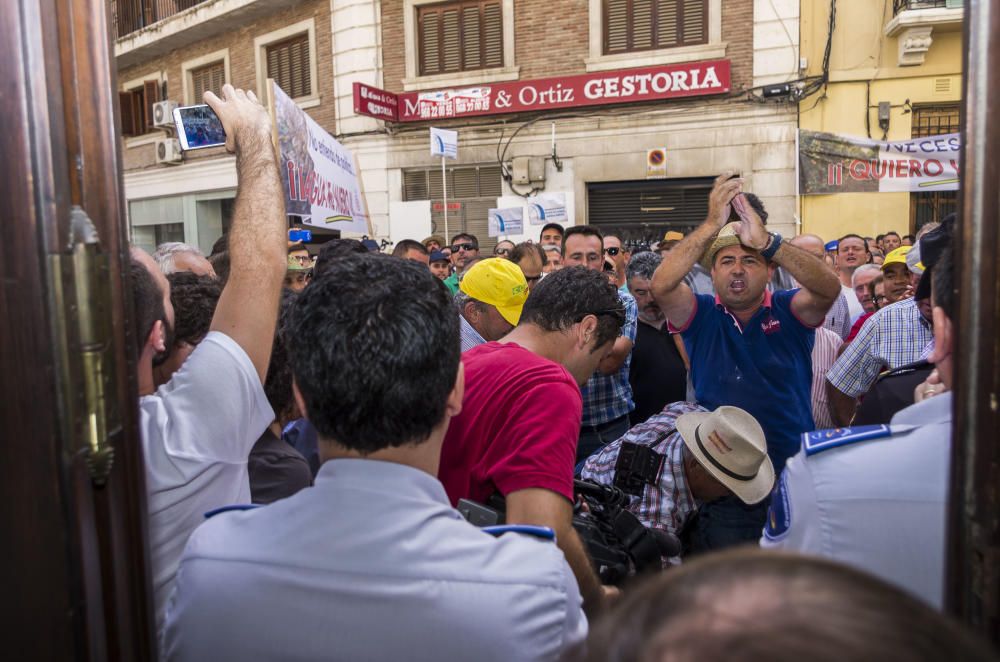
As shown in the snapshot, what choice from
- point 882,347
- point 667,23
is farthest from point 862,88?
point 882,347

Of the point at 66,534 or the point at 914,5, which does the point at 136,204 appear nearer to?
the point at 914,5

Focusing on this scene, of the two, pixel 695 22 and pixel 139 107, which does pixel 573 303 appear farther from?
pixel 139 107

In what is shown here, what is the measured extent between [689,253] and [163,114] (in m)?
16.7

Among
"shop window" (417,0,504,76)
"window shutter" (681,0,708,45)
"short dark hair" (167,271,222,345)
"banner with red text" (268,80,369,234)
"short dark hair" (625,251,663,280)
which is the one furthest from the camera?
"shop window" (417,0,504,76)

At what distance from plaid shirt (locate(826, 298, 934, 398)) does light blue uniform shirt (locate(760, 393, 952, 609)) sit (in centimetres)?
251

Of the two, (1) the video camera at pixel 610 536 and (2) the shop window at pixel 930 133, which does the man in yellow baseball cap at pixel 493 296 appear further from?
(2) the shop window at pixel 930 133

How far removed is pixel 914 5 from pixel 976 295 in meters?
13.1

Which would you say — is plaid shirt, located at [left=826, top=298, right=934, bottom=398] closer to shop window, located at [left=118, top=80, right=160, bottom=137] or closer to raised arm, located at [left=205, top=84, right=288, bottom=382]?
raised arm, located at [left=205, top=84, right=288, bottom=382]

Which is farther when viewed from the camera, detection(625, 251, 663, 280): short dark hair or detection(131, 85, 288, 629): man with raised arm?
detection(625, 251, 663, 280): short dark hair

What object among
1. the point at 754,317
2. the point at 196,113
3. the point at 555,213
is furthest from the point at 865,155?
the point at 196,113

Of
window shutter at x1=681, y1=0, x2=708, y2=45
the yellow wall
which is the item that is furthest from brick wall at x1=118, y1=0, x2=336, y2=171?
the yellow wall

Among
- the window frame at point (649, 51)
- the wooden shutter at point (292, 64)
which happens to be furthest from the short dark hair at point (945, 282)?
the wooden shutter at point (292, 64)

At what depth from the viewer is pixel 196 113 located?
8.70ft

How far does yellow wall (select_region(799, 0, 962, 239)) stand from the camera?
1179cm
